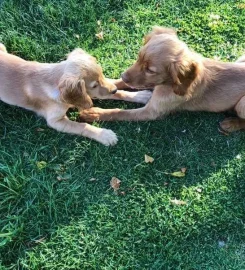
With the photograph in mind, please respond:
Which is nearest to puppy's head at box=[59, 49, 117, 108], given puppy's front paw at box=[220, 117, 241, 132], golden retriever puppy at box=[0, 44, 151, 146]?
golden retriever puppy at box=[0, 44, 151, 146]

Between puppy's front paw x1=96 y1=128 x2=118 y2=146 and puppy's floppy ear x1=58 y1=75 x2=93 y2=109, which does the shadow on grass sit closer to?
puppy's front paw x1=96 y1=128 x2=118 y2=146

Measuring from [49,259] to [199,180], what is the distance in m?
1.67

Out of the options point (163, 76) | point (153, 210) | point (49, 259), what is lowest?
point (49, 259)

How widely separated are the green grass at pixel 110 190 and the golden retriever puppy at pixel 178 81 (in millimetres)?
149

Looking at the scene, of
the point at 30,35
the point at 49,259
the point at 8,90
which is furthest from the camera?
the point at 30,35

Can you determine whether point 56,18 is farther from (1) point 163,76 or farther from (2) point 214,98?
(2) point 214,98

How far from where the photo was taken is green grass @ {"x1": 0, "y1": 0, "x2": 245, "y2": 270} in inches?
156

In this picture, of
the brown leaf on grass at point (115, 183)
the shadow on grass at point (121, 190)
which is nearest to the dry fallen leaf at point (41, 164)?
the shadow on grass at point (121, 190)

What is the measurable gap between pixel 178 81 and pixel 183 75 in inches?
2.9

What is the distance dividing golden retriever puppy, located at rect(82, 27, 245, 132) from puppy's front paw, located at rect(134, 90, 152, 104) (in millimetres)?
211

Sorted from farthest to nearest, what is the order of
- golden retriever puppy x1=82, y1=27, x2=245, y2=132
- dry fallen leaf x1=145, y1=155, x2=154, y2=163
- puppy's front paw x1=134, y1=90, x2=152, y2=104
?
puppy's front paw x1=134, y1=90, x2=152, y2=104 < dry fallen leaf x1=145, y1=155, x2=154, y2=163 < golden retriever puppy x1=82, y1=27, x2=245, y2=132

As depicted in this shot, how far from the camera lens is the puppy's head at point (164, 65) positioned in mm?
4047

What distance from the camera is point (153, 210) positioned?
420 cm

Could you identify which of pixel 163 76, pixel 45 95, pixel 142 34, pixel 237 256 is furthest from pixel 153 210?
pixel 142 34
